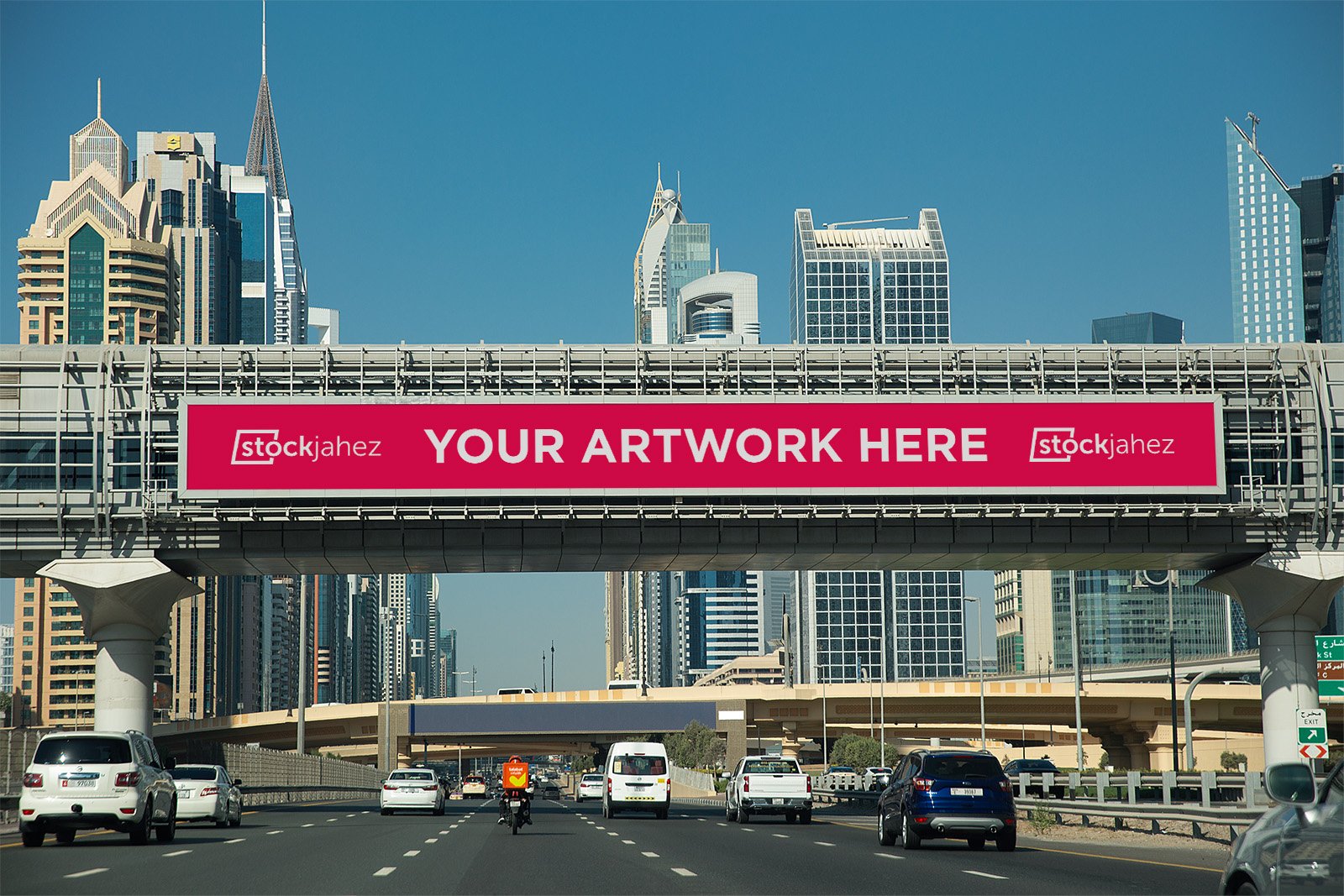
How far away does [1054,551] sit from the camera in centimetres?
4497

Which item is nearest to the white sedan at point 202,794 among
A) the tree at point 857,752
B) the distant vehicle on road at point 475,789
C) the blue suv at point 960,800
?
the blue suv at point 960,800

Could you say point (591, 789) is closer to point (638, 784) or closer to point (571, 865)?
point (638, 784)

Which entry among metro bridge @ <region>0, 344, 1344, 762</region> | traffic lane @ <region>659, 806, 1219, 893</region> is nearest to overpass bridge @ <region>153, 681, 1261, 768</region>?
metro bridge @ <region>0, 344, 1344, 762</region>

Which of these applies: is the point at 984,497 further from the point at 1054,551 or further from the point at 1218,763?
the point at 1218,763

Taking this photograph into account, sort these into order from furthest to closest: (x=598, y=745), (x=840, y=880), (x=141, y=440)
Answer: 1. (x=598, y=745)
2. (x=141, y=440)
3. (x=840, y=880)

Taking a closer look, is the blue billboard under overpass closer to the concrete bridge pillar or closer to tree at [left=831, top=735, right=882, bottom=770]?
tree at [left=831, top=735, right=882, bottom=770]

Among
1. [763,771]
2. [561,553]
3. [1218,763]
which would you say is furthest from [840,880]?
[1218,763]

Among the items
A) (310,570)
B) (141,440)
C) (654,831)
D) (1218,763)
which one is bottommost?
(1218,763)

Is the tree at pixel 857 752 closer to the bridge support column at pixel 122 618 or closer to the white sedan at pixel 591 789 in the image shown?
the white sedan at pixel 591 789

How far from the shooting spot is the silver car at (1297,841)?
29.6 ft

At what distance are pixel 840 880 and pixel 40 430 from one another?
33101 millimetres

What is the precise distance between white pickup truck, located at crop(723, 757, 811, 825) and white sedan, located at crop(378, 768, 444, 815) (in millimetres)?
10214

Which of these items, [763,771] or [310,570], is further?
[310,570]

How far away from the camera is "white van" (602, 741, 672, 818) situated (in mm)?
46156
